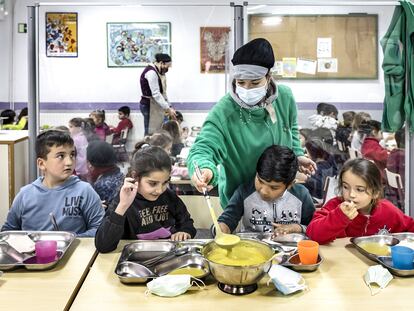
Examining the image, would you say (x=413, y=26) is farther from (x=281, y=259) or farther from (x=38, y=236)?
(x=38, y=236)

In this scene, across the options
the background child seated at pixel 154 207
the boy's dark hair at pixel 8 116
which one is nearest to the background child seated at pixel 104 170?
the background child seated at pixel 154 207

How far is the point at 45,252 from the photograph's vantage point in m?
1.72

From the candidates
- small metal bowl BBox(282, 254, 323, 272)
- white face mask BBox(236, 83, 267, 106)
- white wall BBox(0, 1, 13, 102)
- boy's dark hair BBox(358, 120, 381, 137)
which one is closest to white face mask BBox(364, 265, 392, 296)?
small metal bowl BBox(282, 254, 323, 272)

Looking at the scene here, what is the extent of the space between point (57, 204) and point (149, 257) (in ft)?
2.71

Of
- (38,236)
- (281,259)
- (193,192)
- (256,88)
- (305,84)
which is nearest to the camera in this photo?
(281,259)

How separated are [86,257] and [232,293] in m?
0.61

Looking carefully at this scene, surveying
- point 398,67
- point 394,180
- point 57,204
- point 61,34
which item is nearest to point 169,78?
point 61,34

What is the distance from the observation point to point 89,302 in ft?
4.63

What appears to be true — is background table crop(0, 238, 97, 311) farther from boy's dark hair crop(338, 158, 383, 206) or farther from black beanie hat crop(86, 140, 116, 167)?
black beanie hat crop(86, 140, 116, 167)

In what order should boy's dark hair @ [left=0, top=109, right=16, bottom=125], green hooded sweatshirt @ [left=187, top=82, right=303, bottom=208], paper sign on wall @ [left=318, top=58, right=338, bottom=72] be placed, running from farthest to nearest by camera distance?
1. boy's dark hair @ [left=0, top=109, right=16, bottom=125]
2. paper sign on wall @ [left=318, top=58, right=338, bottom=72]
3. green hooded sweatshirt @ [left=187, top=82, right=303, bottom=208]

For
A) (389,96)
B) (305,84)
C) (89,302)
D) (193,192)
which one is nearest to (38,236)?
(89,302)

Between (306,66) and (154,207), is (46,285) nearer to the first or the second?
(154,207)

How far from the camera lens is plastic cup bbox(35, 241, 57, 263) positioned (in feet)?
5.60

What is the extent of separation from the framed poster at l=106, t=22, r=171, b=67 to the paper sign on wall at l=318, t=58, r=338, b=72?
4.81ft
